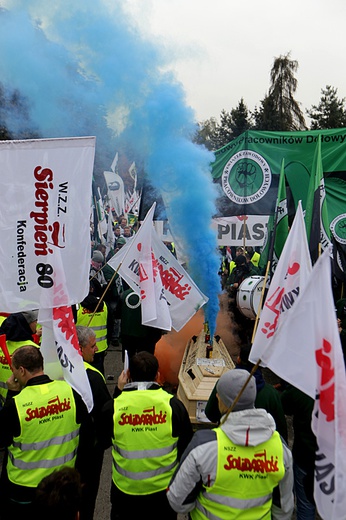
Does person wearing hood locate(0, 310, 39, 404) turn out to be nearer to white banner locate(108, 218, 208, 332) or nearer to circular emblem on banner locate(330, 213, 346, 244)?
white banner locate(108, 218, 208, 332)

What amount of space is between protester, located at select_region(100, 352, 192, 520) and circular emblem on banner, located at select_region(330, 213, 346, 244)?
687cm

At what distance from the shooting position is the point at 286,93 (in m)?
33.2

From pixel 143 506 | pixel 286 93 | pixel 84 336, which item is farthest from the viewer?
pixel 286 93

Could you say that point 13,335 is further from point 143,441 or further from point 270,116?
point 270,116

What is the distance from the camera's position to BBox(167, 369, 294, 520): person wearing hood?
7.36 ft

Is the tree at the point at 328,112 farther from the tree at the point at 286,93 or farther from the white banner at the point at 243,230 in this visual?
the white banner at the point at 243,230

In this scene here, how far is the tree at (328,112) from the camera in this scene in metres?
35.9

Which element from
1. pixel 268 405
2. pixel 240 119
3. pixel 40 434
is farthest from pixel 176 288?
pixel 240 119

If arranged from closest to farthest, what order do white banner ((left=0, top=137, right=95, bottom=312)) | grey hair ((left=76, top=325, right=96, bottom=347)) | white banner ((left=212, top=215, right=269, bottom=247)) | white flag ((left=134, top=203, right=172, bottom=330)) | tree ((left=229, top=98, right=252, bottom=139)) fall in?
1. white banner ((left=0, top=137, right=95, bottom=312))
2. grey hair ((left=76, top=325, right=96, bottom=347))
3. white flag ((left=134, top=203, right=172, bottom=330))
4. white banner ((left=212, top=215, right=269, bottom=247))
5. tree ((left=229, top=98, right=252, bottom=139))

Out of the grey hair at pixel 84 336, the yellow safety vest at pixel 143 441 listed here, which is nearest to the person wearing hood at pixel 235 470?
the yellow safety vest at pixel 143 441

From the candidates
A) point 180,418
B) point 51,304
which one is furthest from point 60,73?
point 180,418

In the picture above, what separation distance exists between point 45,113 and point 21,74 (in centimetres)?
153

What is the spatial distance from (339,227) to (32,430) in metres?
7.80

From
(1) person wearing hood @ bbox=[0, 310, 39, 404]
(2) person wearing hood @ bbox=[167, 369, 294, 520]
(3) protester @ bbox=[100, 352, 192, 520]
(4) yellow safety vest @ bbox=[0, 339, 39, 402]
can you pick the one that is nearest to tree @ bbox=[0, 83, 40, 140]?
(1) person wearing hood @ bbox=[0, 310, 39, 404]
